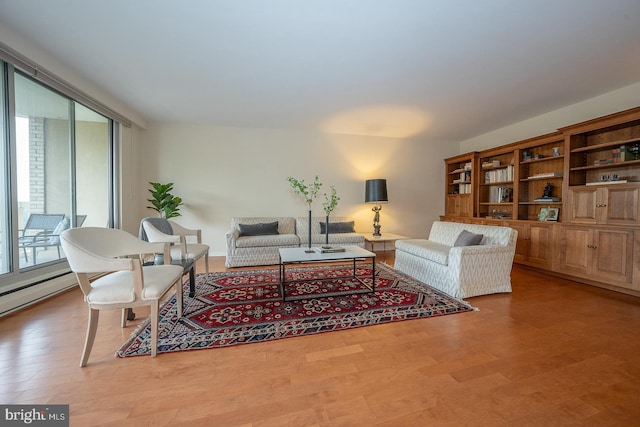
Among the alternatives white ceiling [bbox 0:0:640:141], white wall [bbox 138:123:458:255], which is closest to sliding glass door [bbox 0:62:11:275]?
white ceiling [bbox 0:0:640:141]

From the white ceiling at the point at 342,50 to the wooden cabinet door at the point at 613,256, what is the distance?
1.80 meters

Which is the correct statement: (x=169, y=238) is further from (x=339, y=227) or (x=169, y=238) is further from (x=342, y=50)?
(x=339, y=227)

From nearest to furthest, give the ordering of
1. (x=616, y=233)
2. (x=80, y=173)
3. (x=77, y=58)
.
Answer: (x=77, y=58) → (x=616, y=233) → (x=80, y=173)

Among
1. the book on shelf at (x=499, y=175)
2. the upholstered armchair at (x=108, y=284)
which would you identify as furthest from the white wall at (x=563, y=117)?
the upholstered armchair at (x=108, y=284)

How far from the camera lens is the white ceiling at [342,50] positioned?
173 cm

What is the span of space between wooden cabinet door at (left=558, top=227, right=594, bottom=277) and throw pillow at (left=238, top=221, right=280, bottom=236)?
417 cm

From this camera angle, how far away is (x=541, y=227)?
339 centimetres

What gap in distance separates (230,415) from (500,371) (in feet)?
4.96

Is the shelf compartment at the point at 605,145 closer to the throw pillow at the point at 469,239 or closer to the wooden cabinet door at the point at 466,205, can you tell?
the wooden cabinet door at the point at 466,205

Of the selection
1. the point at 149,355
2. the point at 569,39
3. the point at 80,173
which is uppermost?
the point at 569,39

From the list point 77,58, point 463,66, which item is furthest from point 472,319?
point 77,58

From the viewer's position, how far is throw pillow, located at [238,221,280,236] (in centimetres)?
404

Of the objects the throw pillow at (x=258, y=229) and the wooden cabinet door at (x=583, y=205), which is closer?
the wooden cabinet door at (x=583, y=205)

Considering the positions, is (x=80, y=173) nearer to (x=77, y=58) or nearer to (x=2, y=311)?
(x=77, y=58)
